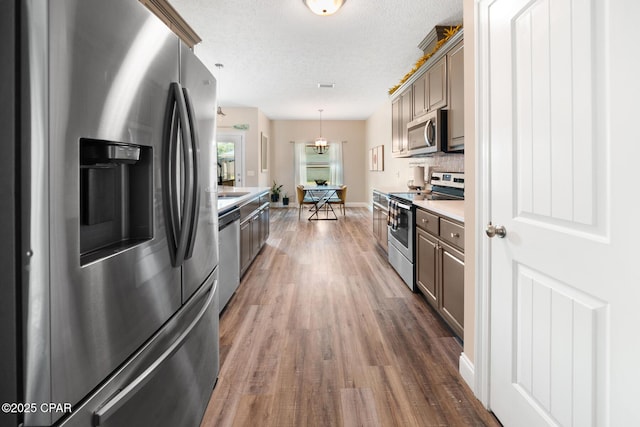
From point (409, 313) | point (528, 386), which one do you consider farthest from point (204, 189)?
point (409, 313)

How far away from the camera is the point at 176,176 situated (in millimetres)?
1175

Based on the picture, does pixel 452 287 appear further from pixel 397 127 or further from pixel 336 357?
pixel 397 127

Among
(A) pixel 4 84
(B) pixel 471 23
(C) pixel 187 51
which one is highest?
(B) pixel 471 23

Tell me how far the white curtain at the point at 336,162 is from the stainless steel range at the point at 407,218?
6.91m

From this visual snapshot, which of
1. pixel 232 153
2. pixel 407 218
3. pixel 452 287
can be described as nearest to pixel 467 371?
pixel 452 287

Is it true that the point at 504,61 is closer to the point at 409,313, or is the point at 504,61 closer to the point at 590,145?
the point at 590,145

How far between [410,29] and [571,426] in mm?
4002

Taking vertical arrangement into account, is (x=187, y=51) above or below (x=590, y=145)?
above

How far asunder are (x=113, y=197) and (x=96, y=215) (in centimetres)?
8

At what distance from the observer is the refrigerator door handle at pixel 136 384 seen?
817 mm

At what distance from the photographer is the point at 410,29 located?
4070mm

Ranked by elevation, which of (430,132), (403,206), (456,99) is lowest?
(403,206)

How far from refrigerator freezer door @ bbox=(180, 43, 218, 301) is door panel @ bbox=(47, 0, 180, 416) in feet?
0.66

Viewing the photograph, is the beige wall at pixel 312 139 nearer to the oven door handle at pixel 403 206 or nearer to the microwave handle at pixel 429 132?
the oven door handle at pixel 403 206
